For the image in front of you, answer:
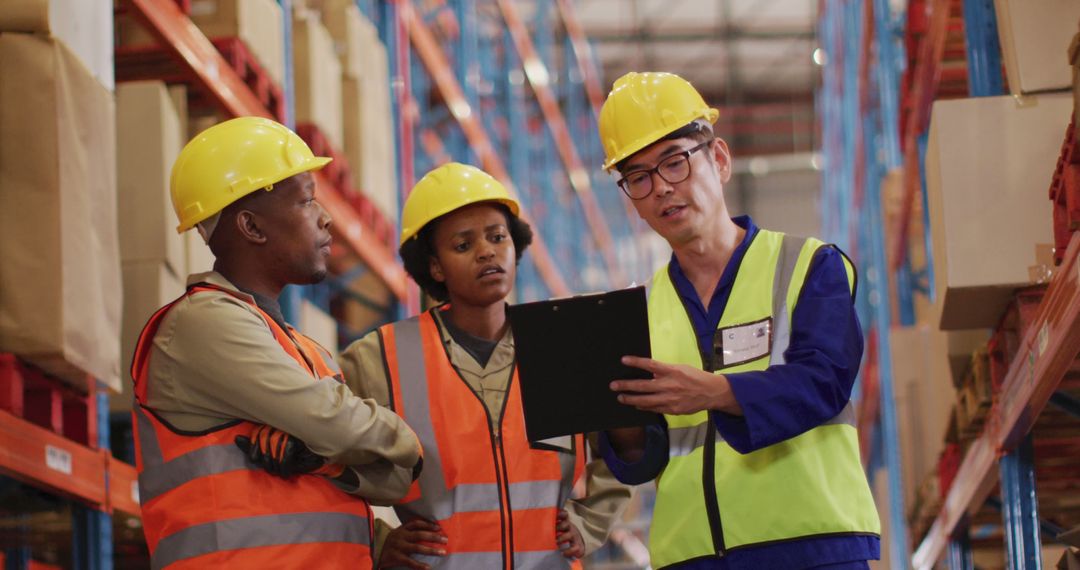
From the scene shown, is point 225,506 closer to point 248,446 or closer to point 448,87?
point 248,446

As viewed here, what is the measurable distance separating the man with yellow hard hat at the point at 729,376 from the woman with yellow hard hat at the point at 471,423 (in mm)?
441

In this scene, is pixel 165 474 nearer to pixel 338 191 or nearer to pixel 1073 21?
pixel 1073 21

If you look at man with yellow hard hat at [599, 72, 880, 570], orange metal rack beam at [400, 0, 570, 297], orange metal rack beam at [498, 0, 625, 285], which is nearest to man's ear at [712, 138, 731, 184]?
man with yellow hard hat at [599, 72, 880, 570]

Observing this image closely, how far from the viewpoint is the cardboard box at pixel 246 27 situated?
21.6 feet

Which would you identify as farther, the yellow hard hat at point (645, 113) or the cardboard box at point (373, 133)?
the cardboard box at point (373, 133)

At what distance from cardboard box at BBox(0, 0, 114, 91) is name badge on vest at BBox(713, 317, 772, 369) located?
2.70 metres

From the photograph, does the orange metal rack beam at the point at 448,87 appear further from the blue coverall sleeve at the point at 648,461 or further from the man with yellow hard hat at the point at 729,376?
the blue coverall sleeve at the point at 648,461

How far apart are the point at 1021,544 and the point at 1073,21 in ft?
6.82

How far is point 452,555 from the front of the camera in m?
4.04

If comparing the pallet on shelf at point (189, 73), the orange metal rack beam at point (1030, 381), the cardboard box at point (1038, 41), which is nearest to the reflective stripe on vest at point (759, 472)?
the orange metal rack beam at point (1030, 381)

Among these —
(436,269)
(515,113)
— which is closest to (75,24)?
(436,269)

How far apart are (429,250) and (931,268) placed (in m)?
3.30

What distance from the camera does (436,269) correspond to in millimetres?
4570

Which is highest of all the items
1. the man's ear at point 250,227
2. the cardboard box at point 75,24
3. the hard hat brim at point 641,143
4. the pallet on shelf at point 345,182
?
the pallet on shelf at point 345,182
